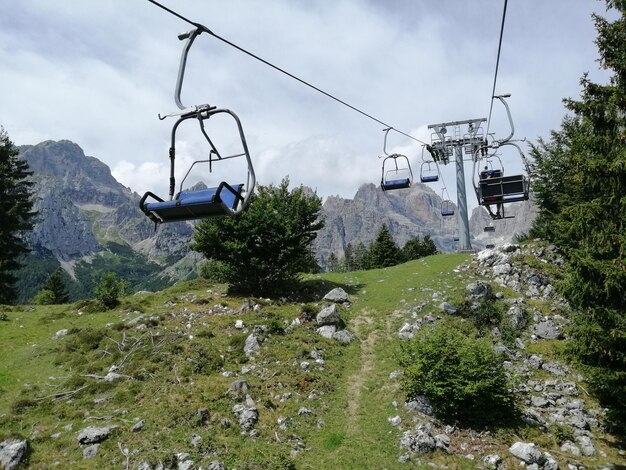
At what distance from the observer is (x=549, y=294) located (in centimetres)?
2605

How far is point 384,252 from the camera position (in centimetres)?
6650

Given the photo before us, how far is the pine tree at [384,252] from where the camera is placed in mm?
66250

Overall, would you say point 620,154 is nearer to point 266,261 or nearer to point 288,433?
point 288,433

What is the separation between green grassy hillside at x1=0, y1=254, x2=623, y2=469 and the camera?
1397 cm

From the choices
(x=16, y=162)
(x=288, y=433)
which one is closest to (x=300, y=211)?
(x=288, y=433)

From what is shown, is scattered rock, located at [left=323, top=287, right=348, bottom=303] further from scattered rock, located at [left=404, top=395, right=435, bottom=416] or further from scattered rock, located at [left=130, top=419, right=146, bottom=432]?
scattered rock, located at [left=130, top=419, right=146, bottom=432]

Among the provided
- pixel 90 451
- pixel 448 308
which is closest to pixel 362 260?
pixel 448 308

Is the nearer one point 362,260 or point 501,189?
point 501,189

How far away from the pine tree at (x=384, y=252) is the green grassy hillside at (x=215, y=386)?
36187mm

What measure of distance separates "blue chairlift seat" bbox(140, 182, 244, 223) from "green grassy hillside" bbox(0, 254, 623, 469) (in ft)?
27.3

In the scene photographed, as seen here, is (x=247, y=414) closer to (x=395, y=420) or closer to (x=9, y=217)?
(x=395, y=420)

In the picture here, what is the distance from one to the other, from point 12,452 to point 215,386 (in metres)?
6.80

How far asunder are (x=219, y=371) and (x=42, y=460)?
24.3 feet

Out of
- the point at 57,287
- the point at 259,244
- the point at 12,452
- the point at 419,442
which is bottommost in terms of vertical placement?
the point at 419,442
